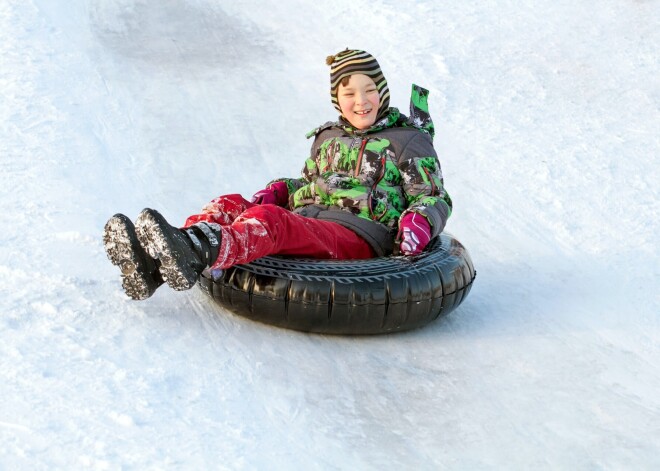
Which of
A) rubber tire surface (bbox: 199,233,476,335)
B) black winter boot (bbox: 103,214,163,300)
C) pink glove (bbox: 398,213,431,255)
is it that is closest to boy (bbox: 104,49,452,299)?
pink glove (bbox: 398,213,431,255)

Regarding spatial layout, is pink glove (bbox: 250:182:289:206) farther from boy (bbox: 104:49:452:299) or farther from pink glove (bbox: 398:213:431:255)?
pink glove (bbox: 398:213:431:255)

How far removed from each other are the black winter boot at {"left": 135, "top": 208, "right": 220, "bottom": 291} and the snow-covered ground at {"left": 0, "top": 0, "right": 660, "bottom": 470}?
0.28 metres

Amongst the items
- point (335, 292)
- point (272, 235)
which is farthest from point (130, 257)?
point (335, 292)

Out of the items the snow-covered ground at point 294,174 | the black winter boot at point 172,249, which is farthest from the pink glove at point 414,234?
the black winter boot at point 172,249

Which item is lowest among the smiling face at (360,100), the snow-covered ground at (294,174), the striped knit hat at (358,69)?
the snow-covered ground at (294,174)

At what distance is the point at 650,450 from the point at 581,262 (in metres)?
1.95

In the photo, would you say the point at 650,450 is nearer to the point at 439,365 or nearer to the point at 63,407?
the point at 439,365

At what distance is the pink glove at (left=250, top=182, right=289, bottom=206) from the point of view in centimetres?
408

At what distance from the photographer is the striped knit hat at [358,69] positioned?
3.89 m

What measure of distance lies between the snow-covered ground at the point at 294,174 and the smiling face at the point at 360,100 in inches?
36.3

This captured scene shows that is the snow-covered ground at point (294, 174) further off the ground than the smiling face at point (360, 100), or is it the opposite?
the smiling face at point (360, 100)

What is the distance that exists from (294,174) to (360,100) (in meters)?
1.71

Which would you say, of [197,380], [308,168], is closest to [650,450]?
[197,380]

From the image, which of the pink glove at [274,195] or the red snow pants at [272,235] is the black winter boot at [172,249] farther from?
the pink glove at [274,195]
